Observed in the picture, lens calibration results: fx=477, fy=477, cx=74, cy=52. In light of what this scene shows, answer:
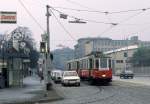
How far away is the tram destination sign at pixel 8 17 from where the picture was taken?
1390 inches

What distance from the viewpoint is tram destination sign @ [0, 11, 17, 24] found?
35312 millimetres

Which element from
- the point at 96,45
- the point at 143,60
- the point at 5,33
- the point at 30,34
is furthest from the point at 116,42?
the point at 5,33

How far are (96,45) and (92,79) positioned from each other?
74.6 meters

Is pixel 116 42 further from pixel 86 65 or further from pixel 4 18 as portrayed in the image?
pixel 4 18

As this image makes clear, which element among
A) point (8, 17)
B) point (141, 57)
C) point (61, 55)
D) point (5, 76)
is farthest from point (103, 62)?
point (141, 57)

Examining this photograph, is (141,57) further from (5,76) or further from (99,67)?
(5,76)

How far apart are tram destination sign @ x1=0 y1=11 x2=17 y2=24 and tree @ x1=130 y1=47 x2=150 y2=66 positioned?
106 metres

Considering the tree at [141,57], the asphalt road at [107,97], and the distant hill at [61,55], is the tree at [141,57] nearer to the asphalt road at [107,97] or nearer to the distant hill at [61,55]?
the distant hill at [61,55]

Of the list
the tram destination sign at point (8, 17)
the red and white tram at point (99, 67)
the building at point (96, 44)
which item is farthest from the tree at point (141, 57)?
the tram destination sign at point (8, 17)

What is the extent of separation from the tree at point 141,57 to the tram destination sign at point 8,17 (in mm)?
105673

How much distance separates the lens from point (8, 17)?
35.5 metres

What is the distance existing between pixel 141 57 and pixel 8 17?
112410 millimetres

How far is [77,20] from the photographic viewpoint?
154 ft

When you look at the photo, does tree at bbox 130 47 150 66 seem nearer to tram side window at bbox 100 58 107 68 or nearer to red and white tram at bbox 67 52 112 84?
red and white tram at bbox 67 52 112 84
